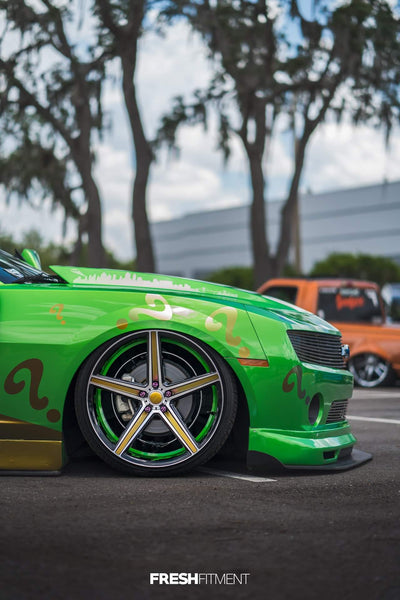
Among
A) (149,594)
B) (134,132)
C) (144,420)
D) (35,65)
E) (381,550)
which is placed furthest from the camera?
(35,65)

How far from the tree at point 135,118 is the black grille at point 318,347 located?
491 inches

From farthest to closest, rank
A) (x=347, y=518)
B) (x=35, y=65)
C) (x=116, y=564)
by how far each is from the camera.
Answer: (x=35, y=65), (x=347, y=518), (x=116, y=564)

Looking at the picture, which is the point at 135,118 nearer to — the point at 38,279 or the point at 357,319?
the point at 357,319

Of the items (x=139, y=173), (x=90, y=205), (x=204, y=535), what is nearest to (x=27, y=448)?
(x=204, y=535)

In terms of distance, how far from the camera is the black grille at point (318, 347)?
5219mm

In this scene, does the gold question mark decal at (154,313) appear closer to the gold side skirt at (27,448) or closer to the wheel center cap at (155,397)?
the wheel center cap at (155,397)

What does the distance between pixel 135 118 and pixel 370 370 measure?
7.48 meters

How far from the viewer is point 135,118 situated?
18203 mm

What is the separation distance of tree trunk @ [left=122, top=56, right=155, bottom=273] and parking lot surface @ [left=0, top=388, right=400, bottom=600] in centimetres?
1305

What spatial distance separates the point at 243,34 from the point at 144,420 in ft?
50.0

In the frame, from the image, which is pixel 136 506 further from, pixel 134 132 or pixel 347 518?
pixel 134 132

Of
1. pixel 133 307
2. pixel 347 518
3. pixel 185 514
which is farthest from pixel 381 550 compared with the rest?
pixel 133 307

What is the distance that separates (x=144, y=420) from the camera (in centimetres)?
500

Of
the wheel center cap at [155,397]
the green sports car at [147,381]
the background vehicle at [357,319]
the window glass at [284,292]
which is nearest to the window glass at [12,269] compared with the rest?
the green sports car at [147,381]
